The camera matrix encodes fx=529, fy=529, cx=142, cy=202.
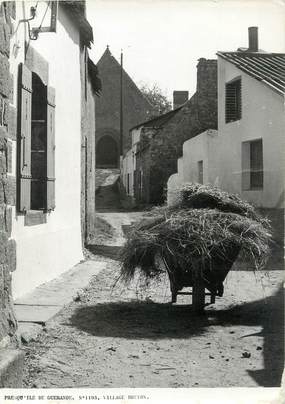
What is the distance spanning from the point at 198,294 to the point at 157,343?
3.51 ft

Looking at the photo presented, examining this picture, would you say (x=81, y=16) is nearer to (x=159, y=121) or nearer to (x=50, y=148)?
(x=50, y=148)

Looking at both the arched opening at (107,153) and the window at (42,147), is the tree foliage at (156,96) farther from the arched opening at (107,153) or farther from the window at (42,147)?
the window at (42,147)

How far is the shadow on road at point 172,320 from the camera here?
525 centimetres

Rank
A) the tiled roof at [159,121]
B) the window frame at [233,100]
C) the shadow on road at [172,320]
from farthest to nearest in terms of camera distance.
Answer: the tiled roof at [159,121], the window frame at [233,100], the shadow on road at [172,320]

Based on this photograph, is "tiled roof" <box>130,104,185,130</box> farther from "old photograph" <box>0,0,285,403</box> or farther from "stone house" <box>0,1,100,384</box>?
"stone house" <box>0,1,100,384</box>

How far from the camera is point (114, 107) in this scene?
113 ft

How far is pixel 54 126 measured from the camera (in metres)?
7.90

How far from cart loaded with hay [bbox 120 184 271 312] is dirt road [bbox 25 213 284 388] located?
461 mm

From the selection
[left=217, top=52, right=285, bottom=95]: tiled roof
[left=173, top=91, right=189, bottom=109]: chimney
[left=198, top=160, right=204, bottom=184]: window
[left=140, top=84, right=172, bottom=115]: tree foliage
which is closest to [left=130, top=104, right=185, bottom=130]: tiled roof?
[left=198, top=160, right=204, bottom=184]: window

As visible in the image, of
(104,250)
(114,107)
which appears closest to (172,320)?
(104,250)

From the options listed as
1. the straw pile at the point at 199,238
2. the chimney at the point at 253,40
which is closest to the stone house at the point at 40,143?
the straw pile at the point at 199,238

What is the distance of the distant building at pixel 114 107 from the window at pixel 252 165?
794 inches

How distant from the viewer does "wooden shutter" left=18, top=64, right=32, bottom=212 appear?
20.3 feet

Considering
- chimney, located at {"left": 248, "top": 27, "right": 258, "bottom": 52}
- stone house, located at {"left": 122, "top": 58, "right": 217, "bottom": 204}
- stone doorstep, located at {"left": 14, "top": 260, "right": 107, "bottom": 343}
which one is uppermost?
chimney, located at {"left": 248, "top": 27, "right": 258, "bottom": 52}
